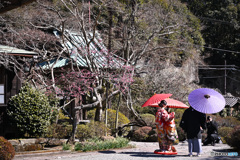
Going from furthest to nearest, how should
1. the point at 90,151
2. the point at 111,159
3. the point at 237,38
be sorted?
the point at 237,38 < the point at 90,151 < the point at 111,159

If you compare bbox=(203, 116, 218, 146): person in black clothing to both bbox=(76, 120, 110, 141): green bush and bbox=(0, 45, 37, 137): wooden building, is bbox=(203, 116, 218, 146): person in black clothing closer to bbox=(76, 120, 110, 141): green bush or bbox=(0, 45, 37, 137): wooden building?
bbox=(76, 120, 110, 141): green bush

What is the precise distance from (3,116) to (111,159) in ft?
19.6

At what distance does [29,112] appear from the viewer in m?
12.5

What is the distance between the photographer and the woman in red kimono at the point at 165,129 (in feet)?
33.3

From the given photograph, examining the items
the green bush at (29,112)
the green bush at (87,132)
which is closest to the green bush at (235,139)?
the green bush at (87,132)

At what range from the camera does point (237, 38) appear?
3694 centimetres

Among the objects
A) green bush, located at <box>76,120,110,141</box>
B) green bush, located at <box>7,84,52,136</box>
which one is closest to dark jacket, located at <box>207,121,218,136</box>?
green bush, located at <box>76,120,110,141</box>

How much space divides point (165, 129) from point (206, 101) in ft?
5.46

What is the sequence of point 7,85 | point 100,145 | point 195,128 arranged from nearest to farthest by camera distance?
1. point 195,128
2. point 100,145
3. point 7,85

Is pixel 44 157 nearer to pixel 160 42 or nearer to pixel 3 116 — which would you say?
pixel 3 116

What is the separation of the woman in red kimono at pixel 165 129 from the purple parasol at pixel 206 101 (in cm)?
91

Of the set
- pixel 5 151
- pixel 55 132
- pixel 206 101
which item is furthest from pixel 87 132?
pixel 206 101

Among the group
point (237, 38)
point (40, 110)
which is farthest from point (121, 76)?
point (237, 38)

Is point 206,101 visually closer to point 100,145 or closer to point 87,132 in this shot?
point 100,145
